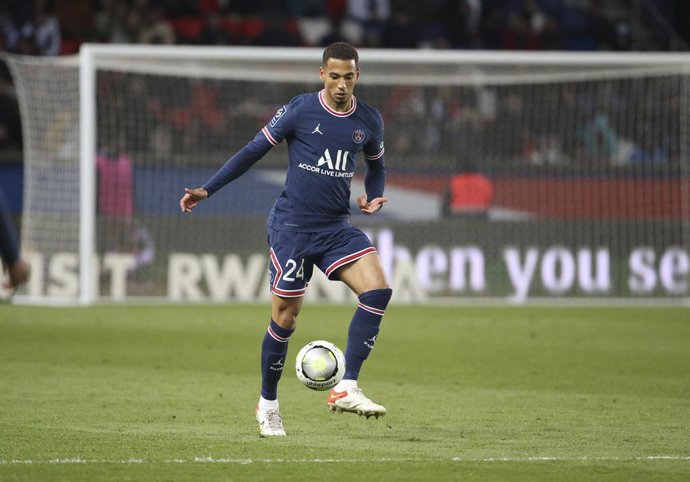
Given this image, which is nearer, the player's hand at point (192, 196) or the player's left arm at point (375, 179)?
the player's hand at point (192, 196)

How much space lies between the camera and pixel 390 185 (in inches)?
728

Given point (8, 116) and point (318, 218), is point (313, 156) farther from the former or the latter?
point (8, 116)

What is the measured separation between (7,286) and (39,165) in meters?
11.8

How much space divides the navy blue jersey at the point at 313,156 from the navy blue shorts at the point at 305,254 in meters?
0.06

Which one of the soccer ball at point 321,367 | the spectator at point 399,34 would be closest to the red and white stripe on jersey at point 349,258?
the soccer ball at point 321,367

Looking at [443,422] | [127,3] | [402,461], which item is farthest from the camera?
[127,3]

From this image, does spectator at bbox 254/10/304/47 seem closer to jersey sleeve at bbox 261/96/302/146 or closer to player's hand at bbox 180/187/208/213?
jersey sleeve at bbox 261/96/302/146

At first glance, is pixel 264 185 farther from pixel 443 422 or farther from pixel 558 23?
pixel 443 422

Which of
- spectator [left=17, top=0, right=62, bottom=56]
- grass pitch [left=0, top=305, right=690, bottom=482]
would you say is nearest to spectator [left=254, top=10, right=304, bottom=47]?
spectator [left=17, top=0, right=62, bottom=56]

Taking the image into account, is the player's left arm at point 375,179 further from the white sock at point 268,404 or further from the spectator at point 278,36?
the spectator at point 278,36

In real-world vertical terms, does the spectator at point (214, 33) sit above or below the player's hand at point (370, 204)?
above

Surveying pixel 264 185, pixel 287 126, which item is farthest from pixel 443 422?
pixel 264 185

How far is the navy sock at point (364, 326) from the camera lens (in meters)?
7.11

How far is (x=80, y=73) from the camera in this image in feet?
54.6
